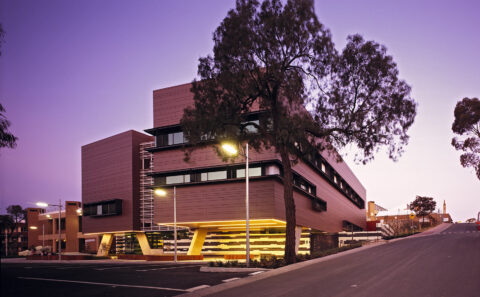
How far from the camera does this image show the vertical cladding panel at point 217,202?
36.9 meters

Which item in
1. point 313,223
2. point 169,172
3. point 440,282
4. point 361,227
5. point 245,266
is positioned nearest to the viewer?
point 440,282

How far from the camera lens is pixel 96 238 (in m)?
77.8

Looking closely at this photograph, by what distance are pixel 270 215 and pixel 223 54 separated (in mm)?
18783

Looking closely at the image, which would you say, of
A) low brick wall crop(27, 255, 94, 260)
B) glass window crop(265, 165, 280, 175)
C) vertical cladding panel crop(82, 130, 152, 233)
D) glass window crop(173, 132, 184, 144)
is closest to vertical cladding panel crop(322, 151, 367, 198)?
glass window crop(265, 165, 280, 175)

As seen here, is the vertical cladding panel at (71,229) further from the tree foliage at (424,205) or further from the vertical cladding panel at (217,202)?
the tree foliage at (424,205)

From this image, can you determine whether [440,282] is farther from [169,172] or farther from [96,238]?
[96,238]

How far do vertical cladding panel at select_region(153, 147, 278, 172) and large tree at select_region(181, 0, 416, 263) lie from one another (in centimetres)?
1408

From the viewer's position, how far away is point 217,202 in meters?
39.3

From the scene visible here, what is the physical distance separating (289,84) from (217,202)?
1977 cm

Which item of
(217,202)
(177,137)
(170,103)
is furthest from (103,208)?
(217,202)

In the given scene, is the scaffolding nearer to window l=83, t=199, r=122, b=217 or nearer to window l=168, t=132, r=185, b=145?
window l=83, t=199, r=122, b=217

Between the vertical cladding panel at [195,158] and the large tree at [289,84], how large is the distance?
46.2 ft

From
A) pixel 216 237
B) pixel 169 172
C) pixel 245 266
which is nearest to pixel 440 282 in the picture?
pixel 245 266

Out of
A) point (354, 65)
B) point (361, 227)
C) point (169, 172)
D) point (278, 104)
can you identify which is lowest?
point (361, 227)
